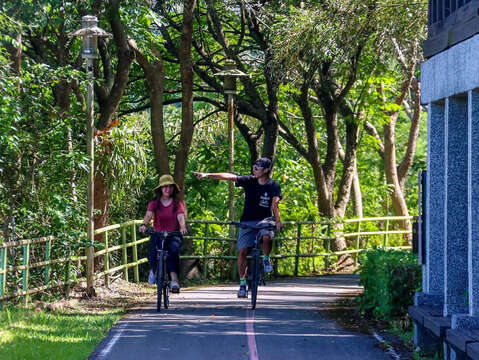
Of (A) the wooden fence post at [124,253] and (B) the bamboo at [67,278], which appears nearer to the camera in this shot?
(B) the bamboo at [67,278]

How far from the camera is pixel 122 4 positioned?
59.1 ft

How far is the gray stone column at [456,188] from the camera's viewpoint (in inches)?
393

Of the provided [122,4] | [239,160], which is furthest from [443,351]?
[239,160]

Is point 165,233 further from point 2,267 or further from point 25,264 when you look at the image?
point 2,267

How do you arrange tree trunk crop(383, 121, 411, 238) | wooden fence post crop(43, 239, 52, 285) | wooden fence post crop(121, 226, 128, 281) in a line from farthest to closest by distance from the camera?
1. tree trunk crop(383, 121, 411, 238)
2. wooden fence post crop(121, 226, 128, 281)
3. wooden fence post crop(43, 239, 52, 285)

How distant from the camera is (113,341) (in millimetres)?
11055

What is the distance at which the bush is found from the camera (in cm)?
1252

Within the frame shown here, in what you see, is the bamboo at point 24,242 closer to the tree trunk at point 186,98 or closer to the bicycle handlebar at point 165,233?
the bicycle handlebar at point 165,233

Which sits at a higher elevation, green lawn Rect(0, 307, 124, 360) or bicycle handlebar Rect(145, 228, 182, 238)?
bicycle handlebar Rect(145, 228, 182, 238)

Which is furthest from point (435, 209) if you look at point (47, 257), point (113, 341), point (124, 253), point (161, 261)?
point (124, 253)

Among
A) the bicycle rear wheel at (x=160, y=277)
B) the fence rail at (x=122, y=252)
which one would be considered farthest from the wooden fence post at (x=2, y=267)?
the bicycle rear wheel at (x=160, y=277)

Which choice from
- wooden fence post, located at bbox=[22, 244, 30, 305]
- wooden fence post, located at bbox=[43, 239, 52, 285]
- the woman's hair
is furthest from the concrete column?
wooden fence post, located at bbox=[43, 239, 52, 285]

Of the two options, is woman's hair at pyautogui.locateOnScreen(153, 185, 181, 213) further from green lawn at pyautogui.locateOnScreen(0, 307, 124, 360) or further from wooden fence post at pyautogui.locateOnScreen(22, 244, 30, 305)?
wooden fence post at pyautogui.locateOnScreen(22, 244, 30, 305)

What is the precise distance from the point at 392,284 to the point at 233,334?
2.33 meters
